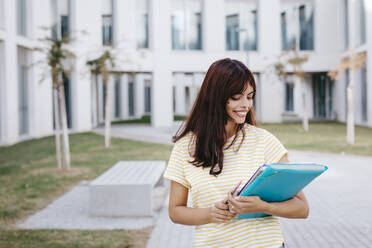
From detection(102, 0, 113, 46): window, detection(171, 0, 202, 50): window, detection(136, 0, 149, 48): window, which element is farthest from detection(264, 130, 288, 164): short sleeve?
detection(171, 0, 202, 50): window

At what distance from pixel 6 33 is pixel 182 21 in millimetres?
14793

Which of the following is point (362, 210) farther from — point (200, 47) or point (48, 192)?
point (200, 47)

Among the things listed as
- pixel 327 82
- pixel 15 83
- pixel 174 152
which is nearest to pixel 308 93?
pixel 327 82

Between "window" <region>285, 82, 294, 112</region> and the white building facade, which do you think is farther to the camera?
"window" <region>285, 82, 294, 112</region>

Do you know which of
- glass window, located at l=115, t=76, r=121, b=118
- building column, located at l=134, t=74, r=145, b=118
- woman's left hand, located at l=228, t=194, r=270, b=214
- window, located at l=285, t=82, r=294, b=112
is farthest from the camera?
window, located at l=285, t=82, r=294, b=112

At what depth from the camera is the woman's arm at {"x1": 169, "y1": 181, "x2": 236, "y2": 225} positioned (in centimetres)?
178

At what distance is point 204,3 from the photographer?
2906cm

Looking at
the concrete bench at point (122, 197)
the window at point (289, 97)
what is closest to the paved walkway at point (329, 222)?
the concrete bench at point (122, 197)

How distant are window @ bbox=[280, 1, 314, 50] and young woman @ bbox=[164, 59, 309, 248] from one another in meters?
30.7

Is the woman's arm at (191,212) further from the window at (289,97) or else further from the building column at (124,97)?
the window at (289,97)

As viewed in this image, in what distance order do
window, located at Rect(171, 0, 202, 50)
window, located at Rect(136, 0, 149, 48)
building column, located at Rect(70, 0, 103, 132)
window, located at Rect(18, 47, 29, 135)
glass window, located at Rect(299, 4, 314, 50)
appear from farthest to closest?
glass window, located at Rect(299, 4, 314, 50), window, located at Rect(171, 0, 202, 50), window, located at Rect(136, 0, 149, 48), building column, located at Rect(70, 0, 103, 132), window, located at Rect(18, 47, 29, 135)

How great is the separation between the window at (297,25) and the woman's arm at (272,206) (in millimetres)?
30791

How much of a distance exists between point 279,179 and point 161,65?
2687 cm

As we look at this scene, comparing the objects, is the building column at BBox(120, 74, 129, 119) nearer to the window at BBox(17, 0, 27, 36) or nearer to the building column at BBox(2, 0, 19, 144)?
the window at BBox(17, 0, 27, 36)
